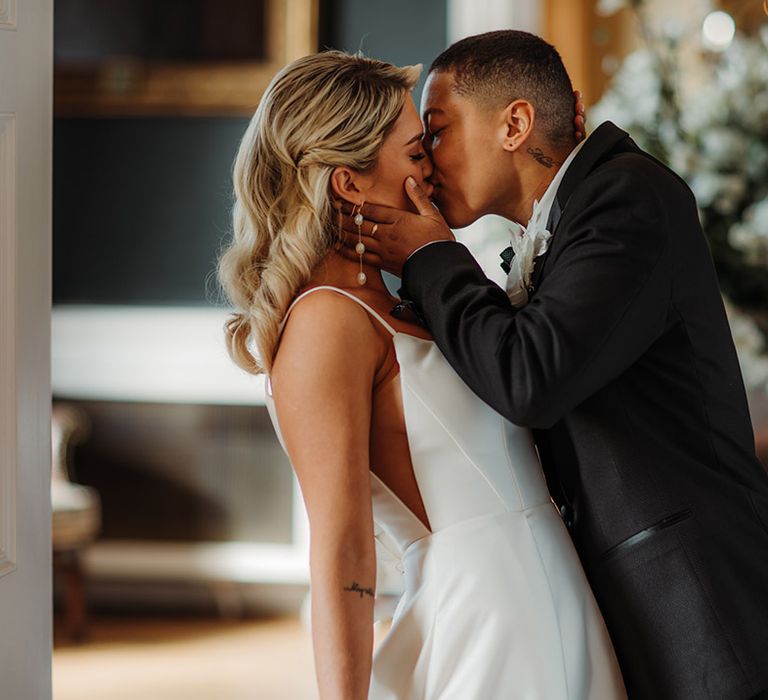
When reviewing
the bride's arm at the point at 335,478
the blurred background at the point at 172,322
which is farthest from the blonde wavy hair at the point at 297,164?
the blurred background at the point at 172,322

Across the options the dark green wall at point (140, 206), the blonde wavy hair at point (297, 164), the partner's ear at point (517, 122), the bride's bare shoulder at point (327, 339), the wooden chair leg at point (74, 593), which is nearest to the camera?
the bride's bare shoulder at point (327, 339)

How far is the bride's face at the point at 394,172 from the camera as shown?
1.64 metres

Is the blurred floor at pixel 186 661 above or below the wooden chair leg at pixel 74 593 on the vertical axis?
below

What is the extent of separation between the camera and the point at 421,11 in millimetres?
4910

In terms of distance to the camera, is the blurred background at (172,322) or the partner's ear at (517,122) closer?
the partner's ear at (517,122)

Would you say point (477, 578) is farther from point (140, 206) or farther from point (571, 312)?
point (140, 206)

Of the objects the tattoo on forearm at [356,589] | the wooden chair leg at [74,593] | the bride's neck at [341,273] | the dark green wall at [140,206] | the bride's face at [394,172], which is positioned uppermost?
the dark green wall at [140,206]

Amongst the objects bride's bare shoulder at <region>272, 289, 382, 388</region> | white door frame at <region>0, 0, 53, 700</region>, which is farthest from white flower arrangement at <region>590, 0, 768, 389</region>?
white door frame at <region>0, 0, 53, 700</region>

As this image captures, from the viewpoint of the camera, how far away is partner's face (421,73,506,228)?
1734 millimetres

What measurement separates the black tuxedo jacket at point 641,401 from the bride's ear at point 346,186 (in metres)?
0.16

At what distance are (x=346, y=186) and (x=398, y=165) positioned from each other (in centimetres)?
9

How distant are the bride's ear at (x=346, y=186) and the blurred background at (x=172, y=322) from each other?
3029 millimetres

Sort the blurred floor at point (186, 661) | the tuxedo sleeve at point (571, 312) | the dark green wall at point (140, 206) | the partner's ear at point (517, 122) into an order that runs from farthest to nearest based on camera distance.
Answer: the dark green wall at point (140, 206) → the blurred floor at point (186, 661) → the partner's ear at point (517, 122) → the tuxedo sleeve at point (571, 312)

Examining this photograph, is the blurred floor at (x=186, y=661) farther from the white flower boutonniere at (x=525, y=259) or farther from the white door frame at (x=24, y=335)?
the white flower boutonniere at (x=525, y=259)
